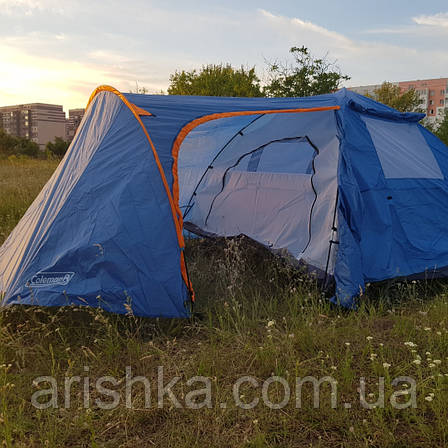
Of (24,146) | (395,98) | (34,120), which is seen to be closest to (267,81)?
(395,98)

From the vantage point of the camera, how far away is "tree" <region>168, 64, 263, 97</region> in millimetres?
17625

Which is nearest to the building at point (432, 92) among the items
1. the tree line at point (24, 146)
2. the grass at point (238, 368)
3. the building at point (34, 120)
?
the tree line at point (24, 146)

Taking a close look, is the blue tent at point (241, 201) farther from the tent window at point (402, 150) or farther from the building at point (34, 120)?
the building at point (34, 120)

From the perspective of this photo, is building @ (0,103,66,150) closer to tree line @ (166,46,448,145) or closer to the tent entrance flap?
tree line @ (166,46,448,145)

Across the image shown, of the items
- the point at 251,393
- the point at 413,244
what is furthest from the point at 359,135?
the point at 251,393

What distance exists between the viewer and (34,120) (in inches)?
3937

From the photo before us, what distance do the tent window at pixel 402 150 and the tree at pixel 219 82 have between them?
13.2m

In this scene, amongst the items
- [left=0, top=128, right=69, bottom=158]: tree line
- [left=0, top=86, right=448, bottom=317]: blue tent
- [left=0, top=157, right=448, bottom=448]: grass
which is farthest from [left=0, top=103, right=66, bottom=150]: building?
[left=0, top=157, right=448, bottom=448]: grass

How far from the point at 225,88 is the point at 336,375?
16.2 m

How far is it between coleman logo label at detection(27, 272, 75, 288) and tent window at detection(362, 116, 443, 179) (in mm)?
2929

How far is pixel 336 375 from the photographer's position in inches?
101

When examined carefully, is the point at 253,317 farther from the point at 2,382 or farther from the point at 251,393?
the point at 2,382

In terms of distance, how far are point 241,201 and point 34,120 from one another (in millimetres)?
105957

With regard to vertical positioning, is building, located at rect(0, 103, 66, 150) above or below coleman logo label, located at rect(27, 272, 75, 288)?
above
